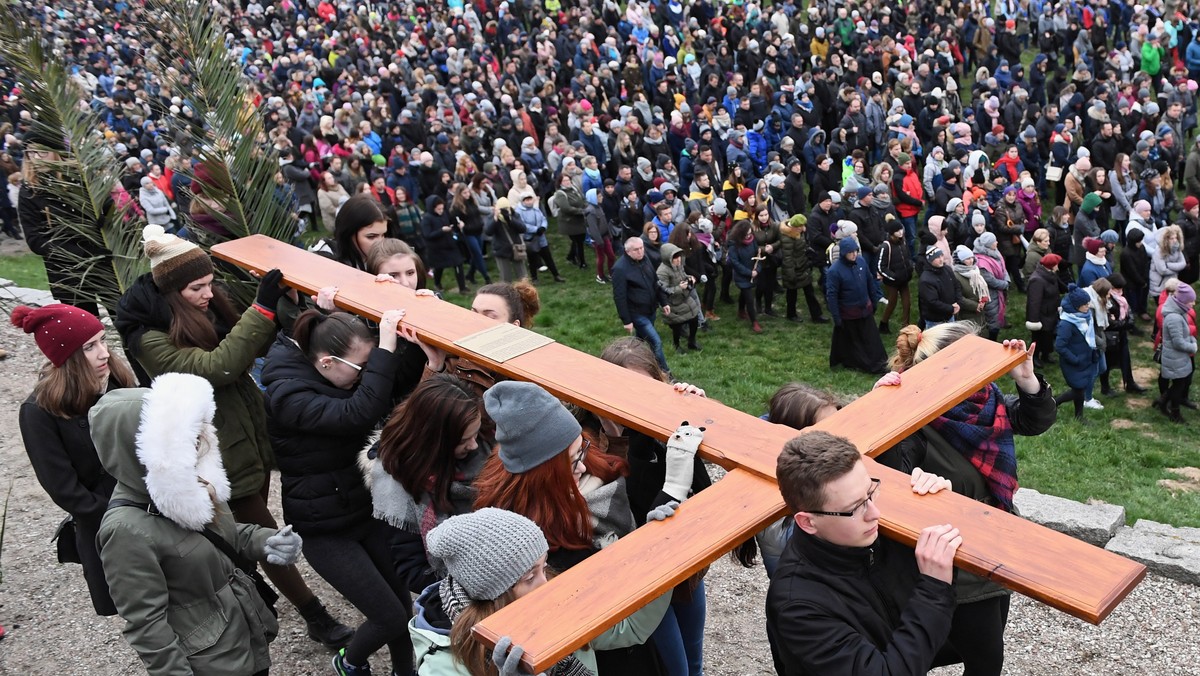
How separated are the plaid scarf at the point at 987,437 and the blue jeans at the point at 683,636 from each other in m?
1.17

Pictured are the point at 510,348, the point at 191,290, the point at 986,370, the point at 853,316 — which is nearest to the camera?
the point at 986,370

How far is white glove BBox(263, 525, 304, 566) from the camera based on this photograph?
370 centimetres

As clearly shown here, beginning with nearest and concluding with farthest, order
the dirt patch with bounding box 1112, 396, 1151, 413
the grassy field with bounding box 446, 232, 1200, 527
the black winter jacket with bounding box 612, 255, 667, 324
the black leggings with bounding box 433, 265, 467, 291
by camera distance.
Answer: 1. the grassy field with bounding box 446, 232, 1200, 527
2. the dirt patch with bounding box 1112, 396, 1151, 413
3. the black winter jacket with bounding box 612, 255, 667, 324
4. the black leggings with bounding box 433, 265, 467, 291

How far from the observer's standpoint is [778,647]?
3049mm

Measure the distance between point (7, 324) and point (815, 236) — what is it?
29.9 feet

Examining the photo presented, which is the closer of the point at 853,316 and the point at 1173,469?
the point at 1173,469

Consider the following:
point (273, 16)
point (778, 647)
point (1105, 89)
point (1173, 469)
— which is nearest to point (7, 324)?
point (778, 647)

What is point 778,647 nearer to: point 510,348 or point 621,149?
point 510,348

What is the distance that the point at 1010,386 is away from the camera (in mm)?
10711

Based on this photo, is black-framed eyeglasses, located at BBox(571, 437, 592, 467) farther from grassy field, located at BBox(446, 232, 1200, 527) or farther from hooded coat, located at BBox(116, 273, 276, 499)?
grassy field, located at BBox(446, 232, 1200, 527)

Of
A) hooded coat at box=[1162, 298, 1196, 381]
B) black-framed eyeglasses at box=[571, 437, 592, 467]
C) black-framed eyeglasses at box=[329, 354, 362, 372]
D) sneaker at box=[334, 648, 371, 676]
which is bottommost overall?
hooded coat at box=[1162, 298, 1196, 381]

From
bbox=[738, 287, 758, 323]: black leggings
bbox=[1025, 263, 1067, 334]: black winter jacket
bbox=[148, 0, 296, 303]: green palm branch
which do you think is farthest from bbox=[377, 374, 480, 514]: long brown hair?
bbox=[738, 287, 758, 323]: black leggings

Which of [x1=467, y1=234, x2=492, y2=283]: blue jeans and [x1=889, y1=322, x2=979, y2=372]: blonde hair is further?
[x1=467, y1=234, x2=492, y2=283]: blue jeans

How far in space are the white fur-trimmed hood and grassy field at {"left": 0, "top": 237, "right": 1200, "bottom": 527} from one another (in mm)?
6227
